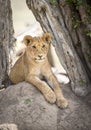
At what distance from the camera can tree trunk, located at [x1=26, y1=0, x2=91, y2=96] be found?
5340mm

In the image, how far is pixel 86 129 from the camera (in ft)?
17.5

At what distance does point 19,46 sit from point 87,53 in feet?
8.38

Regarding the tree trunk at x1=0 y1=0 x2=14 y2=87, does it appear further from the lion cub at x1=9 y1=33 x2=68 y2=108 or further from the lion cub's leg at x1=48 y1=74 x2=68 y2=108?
the lion cub's leg at x1=48 y1=74 x2=68 y2=108

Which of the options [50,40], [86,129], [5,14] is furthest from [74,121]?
[5,14]

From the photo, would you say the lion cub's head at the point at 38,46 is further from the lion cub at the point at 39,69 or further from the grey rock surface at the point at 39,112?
the grey rock surface at the point at 39,112

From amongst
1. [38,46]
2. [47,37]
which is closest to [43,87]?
[38,46]

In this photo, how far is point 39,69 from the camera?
567cm

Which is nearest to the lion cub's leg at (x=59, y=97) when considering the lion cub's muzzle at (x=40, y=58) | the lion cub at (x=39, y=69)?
the lion cub at (x=39, y=69)

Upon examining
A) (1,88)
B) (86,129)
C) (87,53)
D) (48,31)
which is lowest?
(86,129)

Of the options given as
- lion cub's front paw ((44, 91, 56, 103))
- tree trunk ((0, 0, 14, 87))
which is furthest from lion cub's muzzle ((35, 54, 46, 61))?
tree trunk ((0, 0, 14, 87))

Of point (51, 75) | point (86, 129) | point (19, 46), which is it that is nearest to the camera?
point (86, 129)

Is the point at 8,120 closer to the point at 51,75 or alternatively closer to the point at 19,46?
the point at 51,75

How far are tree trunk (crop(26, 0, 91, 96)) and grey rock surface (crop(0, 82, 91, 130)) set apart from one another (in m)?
0.35

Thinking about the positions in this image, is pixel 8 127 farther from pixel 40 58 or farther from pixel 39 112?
pixel 40 58
